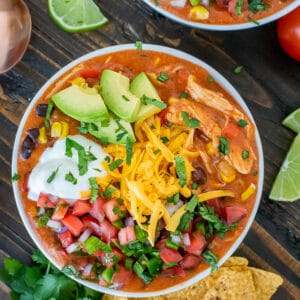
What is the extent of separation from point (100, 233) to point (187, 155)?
1.61 ft

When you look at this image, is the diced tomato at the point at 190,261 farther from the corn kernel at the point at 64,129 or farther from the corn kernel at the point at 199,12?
the corn kernel at the point at 199,12

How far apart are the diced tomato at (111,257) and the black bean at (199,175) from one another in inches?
17.7

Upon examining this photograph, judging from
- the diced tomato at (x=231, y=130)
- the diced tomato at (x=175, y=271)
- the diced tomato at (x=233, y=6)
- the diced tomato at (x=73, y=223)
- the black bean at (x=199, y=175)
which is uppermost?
the diced tomato at (x=233, y=6)

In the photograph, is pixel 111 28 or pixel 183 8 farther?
pixel 111 28

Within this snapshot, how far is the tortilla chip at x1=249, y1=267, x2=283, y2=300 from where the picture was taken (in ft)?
10.2

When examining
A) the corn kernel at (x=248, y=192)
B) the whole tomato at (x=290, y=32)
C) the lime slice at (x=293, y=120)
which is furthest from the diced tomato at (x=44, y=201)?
the whole tomato at (x=290, y=32)

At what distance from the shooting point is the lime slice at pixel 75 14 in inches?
119

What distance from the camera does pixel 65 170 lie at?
2662 millimetres

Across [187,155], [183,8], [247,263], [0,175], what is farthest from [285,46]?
[0,175]

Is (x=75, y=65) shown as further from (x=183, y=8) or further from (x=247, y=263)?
(x=247, y=263)

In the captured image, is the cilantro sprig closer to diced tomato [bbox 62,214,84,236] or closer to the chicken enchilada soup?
diced tomato [bbox 62,214,84,236]

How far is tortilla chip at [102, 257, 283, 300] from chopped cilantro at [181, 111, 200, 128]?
0.88 m

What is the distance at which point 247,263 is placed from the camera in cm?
315

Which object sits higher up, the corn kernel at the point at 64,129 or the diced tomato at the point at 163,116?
the diced tomato at the point at 163,116
